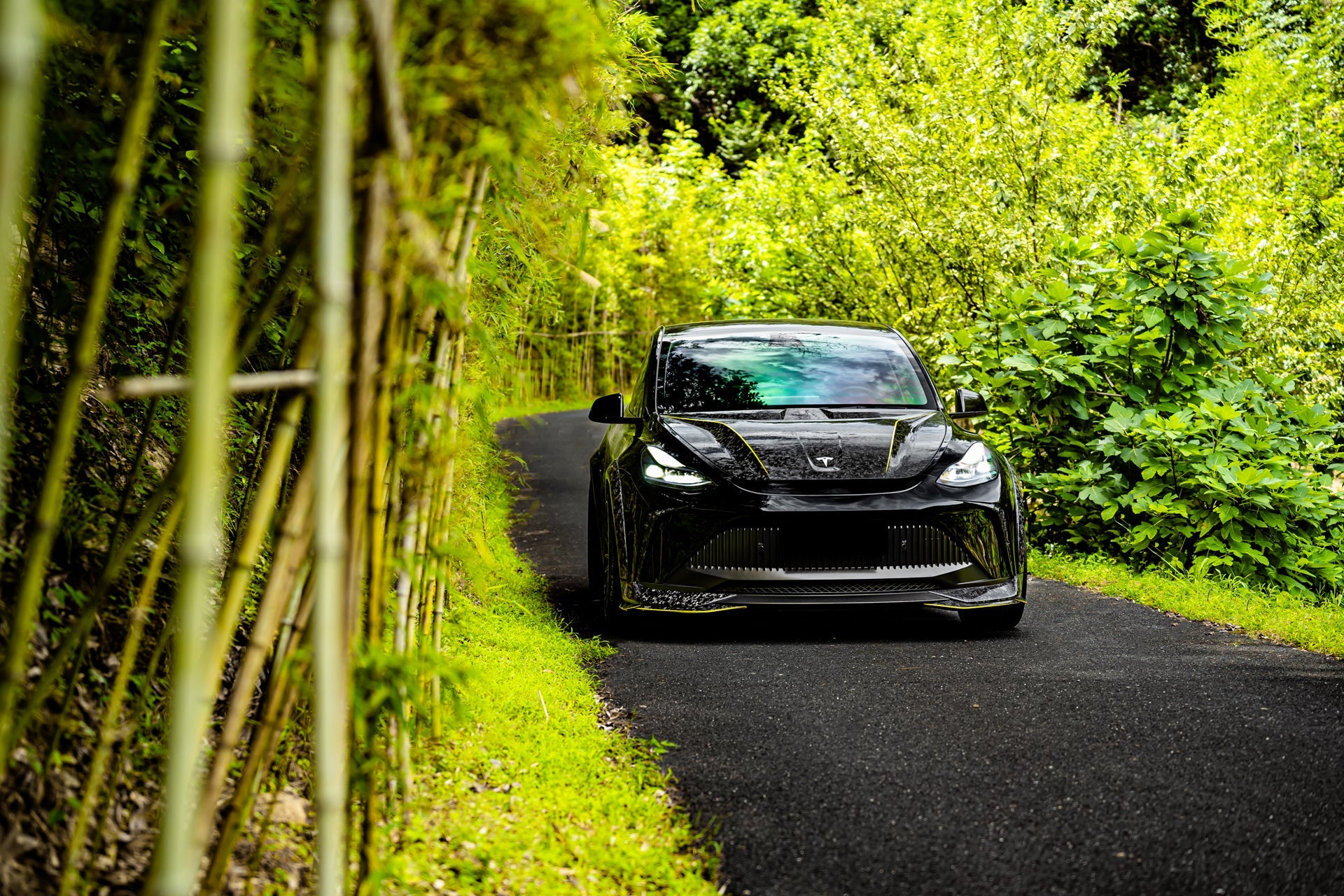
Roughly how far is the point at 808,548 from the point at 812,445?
1.55 ft

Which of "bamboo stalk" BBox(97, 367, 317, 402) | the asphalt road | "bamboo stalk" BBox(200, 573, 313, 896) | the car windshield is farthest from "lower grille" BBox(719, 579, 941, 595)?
"bamboo stalk" BBox(97, 367, 317, 402)

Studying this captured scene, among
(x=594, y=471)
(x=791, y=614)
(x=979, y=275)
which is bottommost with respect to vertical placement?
(x=791, y=614)

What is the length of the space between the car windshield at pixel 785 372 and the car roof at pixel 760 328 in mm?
53

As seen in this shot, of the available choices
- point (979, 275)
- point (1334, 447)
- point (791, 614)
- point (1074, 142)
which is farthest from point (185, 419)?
point (1074, 142)

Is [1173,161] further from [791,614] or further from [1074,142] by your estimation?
[791,614]

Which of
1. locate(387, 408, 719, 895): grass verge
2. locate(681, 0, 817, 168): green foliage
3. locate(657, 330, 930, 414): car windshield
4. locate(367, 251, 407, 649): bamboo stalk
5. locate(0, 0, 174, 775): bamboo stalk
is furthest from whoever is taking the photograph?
locate(681, 0, 817, 168): green foliage

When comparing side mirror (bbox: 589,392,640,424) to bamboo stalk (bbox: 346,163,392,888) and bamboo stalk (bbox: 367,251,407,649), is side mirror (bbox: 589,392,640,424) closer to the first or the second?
bamboo stalk (bbox: 367,251,407,649)

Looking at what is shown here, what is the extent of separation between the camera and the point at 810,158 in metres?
13.5

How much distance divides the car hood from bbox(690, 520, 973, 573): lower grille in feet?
0.72

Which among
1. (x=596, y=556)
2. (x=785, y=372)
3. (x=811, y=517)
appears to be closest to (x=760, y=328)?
(x=785, y=372)

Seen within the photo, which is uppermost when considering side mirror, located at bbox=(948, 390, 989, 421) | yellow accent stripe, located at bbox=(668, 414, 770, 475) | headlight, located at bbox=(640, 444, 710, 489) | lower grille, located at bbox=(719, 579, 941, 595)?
side mirror, located at bbox=(948, 390, 989, 421)

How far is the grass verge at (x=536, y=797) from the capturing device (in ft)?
9.09

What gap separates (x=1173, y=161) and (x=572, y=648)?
8067mm

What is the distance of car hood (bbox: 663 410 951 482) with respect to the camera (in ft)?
17.4
